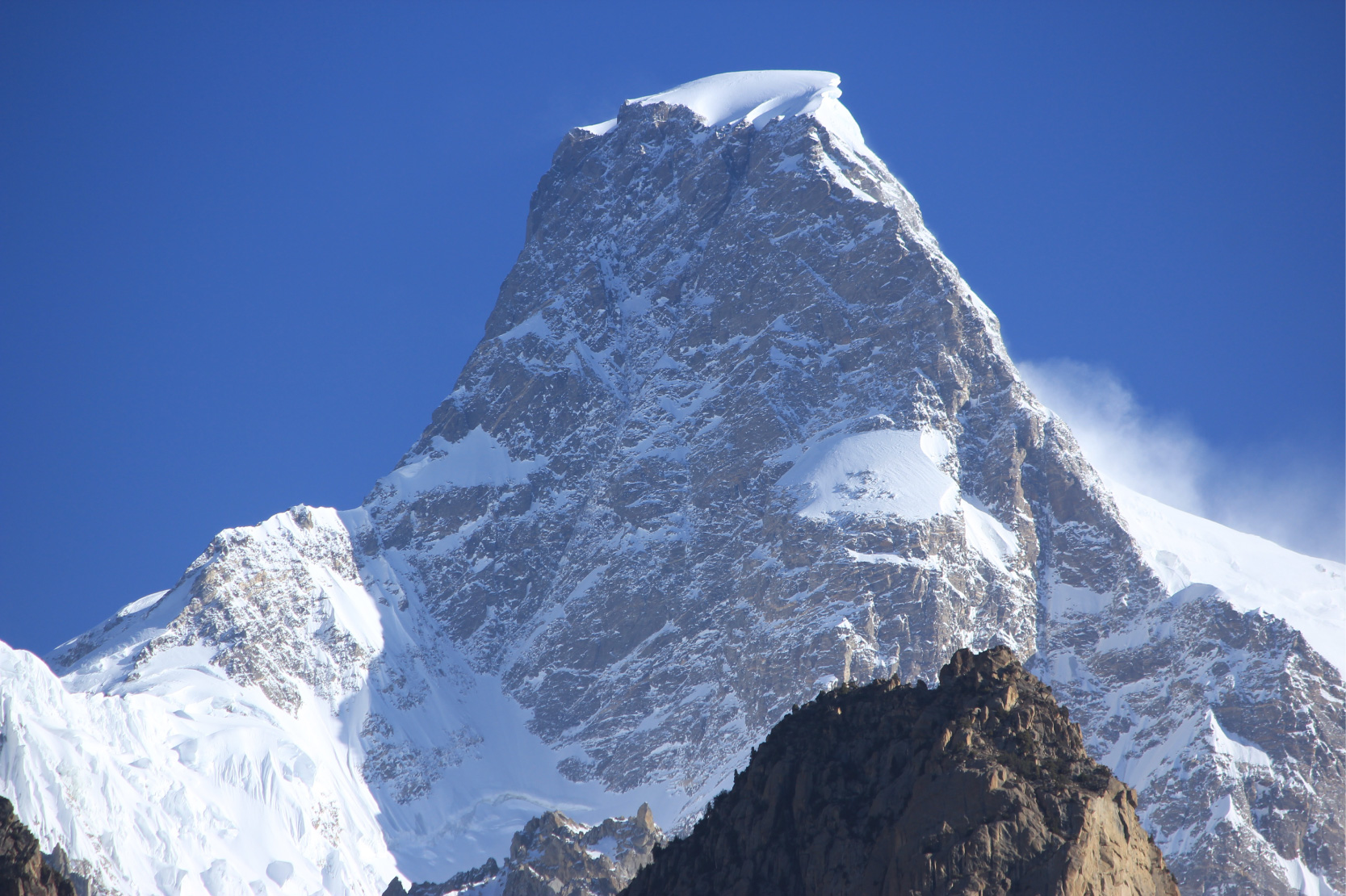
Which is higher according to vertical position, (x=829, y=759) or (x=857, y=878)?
(x=829, y=759)

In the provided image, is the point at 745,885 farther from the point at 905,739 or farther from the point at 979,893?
the point at 979,893

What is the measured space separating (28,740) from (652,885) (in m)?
153

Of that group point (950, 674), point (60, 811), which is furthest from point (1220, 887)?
point (950, 674)

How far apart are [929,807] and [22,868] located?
38.2m

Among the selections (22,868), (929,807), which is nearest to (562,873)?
(22,868)

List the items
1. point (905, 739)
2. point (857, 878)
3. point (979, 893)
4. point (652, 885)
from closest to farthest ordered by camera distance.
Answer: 1. point (979, 893)
2. point (857, 878)
3. point (905, 739)
4. point (652, 885)

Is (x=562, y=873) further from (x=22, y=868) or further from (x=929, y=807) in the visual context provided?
(x=929, y=807)

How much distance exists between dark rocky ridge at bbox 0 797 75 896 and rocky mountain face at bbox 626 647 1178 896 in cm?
2508

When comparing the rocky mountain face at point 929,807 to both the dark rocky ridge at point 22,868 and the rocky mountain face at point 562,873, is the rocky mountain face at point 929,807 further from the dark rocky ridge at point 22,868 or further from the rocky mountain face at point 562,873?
the rocky mountain face at point 562,873

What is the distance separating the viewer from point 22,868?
67.8 m

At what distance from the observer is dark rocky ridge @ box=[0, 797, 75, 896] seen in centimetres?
6644

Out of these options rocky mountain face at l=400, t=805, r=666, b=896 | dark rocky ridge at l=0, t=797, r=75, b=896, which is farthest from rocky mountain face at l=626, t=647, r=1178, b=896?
rocky mountain face at l=400, t=805, r=666, b=896

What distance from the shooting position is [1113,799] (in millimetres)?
53812

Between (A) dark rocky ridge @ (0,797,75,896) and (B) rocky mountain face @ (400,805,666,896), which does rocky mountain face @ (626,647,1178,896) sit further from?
(B) rocky mountain face @ (400,805,666,896)
